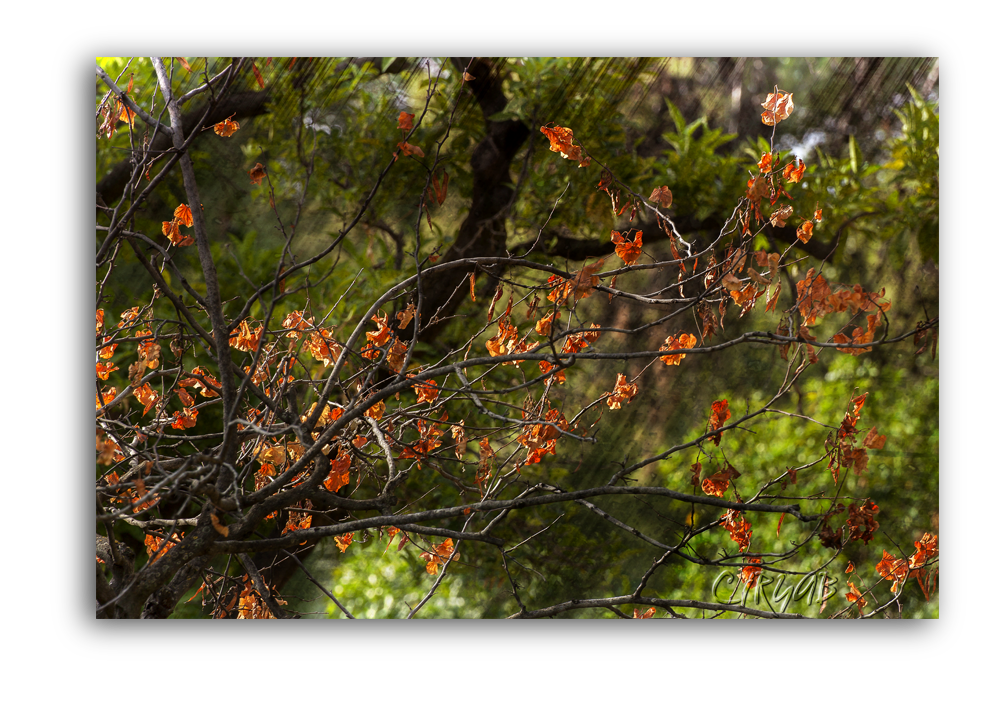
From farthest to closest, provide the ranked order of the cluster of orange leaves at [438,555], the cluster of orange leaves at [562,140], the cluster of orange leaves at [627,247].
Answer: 1. the cluster of orange leaves at [438,555]
2. the cluster of orange leaves at [562,140]
3. the cluster of orange leaves at [627,247]

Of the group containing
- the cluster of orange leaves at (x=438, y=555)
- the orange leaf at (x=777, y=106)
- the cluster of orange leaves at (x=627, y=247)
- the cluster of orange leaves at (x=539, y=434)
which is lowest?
the cluster of orange leaves at (x=438, y=555)

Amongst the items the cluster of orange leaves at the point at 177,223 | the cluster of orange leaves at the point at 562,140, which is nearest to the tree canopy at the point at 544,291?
the cluster of orange leaves at the point at 177,223

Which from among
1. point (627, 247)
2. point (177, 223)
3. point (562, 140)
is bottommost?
point (627, 247)

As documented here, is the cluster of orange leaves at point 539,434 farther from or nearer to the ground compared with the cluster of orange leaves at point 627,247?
nearer to the ground

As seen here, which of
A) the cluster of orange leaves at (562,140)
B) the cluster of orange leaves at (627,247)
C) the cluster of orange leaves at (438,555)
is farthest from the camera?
the cluster of orange leaves at (438,555)

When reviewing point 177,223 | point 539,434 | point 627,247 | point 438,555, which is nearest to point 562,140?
point 627,247

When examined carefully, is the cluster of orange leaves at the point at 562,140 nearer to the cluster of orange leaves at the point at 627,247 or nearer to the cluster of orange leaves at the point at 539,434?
the cluster of orange leaves at the point at 627,247

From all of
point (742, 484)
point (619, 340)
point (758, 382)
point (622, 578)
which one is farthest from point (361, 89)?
point (742, 484)

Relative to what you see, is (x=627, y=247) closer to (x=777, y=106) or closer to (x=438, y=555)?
(x=777, y=106)

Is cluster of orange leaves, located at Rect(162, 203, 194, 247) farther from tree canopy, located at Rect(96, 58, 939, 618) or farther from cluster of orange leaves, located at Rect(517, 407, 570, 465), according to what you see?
cluster of orange leaves, located at Rect(517, 407, 570, 465)

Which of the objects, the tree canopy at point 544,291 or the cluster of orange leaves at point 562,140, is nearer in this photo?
the cluster of orange leaves at point 562,140

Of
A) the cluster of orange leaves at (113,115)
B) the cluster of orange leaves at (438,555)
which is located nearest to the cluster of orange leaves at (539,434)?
the cluster of orange leaves at (438,555)

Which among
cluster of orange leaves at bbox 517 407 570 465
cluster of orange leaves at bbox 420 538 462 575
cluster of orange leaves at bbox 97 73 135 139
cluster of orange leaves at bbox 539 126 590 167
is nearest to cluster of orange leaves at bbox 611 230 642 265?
cluster of orange leaves at bbox 539 126 590 167

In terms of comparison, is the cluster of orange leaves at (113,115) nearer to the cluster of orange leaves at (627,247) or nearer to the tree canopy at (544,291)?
the tree canopy at (544,291)
